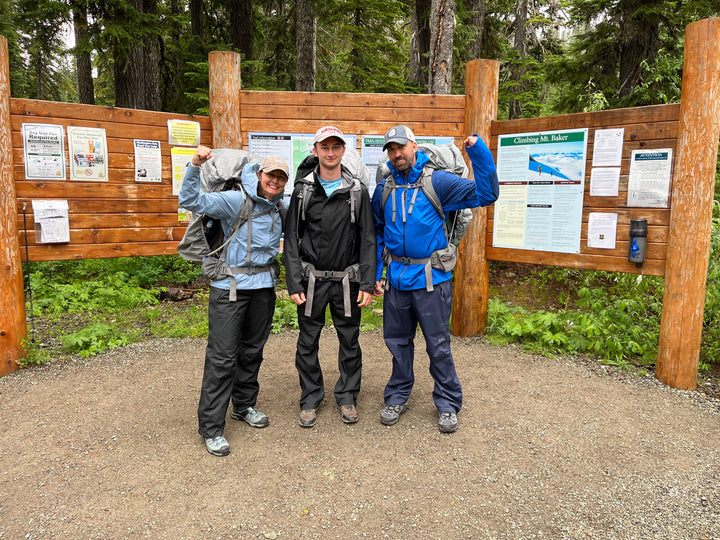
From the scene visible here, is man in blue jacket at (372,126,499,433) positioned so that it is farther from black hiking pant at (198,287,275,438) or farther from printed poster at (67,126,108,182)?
printed poster at (67,126,108,182)

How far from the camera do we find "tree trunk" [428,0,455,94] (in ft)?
26.6

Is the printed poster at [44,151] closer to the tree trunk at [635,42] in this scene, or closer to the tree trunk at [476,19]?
the tree trunk at [476,19]

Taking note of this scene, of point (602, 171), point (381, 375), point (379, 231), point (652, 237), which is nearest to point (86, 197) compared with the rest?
point (379, 231)

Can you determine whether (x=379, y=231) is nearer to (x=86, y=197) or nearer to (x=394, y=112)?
(x=394, y=112)

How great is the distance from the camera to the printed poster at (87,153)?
553 cm

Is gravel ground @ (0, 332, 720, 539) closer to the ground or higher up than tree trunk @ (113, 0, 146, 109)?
closer to the ground

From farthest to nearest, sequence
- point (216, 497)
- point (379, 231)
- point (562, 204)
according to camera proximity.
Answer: point (562, 204) → point (379, 231) → point (216, 497)

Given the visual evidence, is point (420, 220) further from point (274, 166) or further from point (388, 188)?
point (274, 166)

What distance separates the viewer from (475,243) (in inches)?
253

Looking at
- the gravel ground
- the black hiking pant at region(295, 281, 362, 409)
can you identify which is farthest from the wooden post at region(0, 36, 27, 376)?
the black hiking pant at region(295, 281, 362, 409)

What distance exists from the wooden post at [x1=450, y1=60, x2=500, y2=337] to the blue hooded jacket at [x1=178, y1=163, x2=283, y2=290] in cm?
318

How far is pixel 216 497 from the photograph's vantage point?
327 cm

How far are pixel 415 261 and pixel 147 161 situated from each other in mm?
3735

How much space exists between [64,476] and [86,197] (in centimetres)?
329
